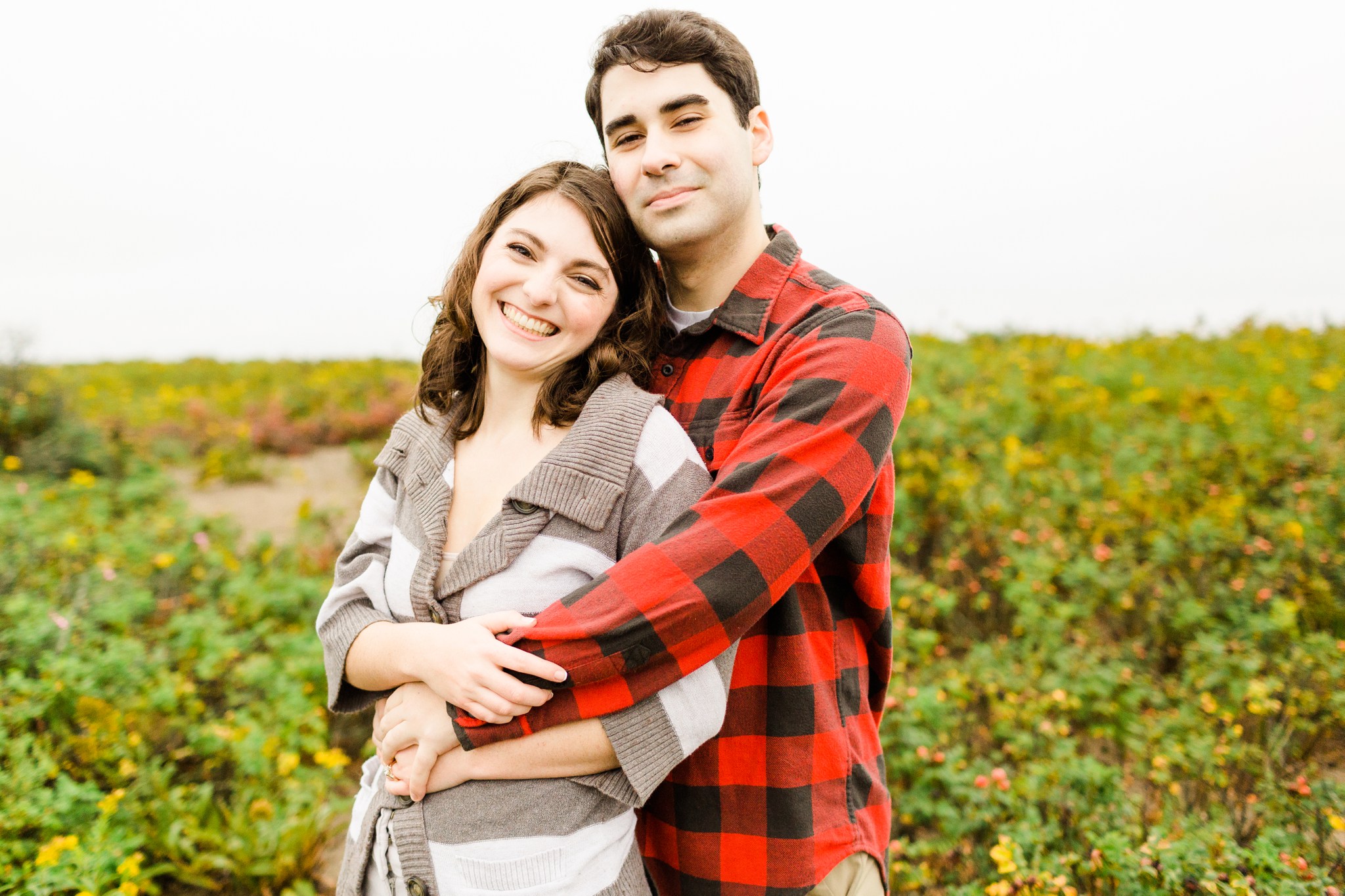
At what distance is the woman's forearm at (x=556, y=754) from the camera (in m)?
1.28

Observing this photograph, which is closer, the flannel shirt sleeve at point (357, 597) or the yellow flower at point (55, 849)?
the flannel shirt sleeve at point (357, 597)

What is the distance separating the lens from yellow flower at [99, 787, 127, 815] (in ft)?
8.02

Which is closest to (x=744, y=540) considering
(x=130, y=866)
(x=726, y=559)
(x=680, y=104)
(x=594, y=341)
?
(x=726, y=559)

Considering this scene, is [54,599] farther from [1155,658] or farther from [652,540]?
[1155,658]

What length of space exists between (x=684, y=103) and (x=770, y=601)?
1231 mm

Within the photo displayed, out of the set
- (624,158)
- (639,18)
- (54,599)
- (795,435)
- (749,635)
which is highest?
(639,18)

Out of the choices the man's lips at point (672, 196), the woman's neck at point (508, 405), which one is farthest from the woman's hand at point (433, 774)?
the man's lips at point (672, 196)

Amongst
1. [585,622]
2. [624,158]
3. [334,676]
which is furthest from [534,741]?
[624,158]

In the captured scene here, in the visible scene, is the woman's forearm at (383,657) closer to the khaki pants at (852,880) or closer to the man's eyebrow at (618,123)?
the khaki pants at (852,880)

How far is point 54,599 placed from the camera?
12.0 feet

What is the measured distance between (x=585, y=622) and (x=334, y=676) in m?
0.65

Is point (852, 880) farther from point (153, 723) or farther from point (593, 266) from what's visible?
point (153, 723)

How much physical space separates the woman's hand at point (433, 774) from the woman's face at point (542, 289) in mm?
770

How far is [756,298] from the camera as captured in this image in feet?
5.61
